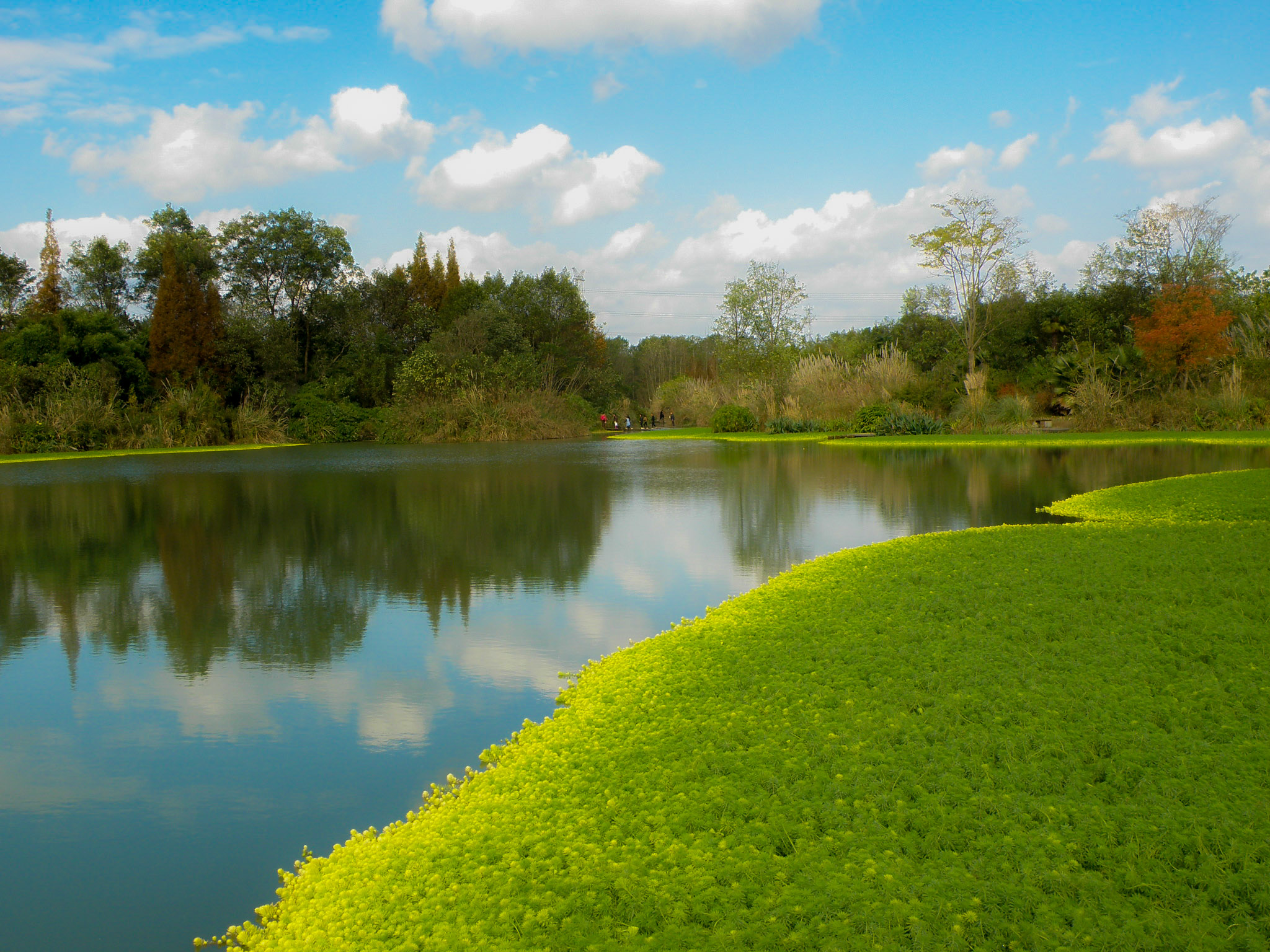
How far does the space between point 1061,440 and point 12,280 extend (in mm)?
48977

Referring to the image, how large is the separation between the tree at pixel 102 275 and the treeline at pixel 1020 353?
31.4 metres

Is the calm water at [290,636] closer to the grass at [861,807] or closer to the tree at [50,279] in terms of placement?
the grass at [861,807]

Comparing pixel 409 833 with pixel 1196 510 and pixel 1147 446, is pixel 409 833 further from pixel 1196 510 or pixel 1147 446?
pixel 1147 446

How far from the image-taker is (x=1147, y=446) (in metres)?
20.1

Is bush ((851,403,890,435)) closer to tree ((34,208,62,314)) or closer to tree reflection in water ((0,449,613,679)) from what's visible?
tree reflection in water ((0,449,613,679))

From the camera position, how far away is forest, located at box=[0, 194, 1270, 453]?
27.6 metres

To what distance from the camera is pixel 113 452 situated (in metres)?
28.2

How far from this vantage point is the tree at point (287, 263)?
42219 millimetres

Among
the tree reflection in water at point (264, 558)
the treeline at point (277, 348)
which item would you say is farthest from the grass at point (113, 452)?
the tree reflection in water at point (264, 558)

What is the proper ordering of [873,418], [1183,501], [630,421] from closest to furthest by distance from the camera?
[1183,501] < [873,418] < [630,421]

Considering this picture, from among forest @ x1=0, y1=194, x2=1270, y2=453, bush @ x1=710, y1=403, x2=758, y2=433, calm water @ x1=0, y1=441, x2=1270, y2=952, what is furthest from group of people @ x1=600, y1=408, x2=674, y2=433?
calm water @ x1=0, y1=441, x2=1270, y2=952

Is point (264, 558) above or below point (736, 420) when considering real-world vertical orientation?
below

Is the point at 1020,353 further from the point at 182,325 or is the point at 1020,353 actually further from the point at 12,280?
the point at 12,280

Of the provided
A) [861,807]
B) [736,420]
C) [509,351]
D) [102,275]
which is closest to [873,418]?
[736,420]
